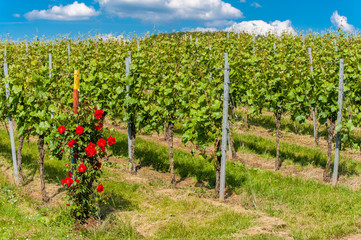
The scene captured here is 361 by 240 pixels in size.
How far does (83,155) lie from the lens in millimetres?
5215

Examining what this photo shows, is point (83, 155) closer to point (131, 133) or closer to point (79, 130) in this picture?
point (79, 130)

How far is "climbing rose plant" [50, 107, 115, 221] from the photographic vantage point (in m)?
5.15

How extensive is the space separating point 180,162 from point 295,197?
300cm

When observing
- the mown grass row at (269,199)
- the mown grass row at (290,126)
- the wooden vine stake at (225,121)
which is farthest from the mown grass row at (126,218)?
the mown grass row at (290,126)

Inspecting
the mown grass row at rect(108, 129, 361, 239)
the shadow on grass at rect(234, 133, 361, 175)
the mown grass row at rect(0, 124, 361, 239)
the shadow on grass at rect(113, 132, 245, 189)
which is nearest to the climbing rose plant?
the mown grass row at rect(0, 124, 361, 239)

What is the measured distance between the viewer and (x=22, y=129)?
6453 millimetres

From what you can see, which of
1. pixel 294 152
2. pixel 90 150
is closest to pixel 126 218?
pixel 90 150

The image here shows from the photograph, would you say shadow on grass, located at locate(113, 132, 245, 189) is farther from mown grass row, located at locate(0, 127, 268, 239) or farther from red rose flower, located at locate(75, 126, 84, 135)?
red rose flower, located at locate(75, 126, 84, 135)

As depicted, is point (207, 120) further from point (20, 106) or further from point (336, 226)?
point (20, 106)

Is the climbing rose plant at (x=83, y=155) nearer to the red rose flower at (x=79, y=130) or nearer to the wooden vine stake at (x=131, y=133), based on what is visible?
the red rose flower at (x=79, y=130)

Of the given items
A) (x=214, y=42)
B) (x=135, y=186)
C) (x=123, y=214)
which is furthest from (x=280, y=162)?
(x=214, y=42)

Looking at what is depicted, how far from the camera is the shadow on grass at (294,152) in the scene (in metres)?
8.30

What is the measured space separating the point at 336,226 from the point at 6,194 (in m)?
5.82

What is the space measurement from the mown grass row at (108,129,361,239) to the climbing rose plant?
2735 mm
